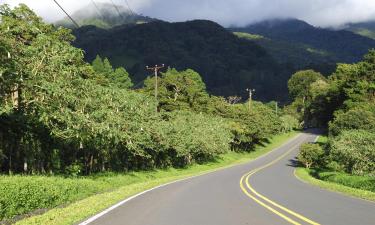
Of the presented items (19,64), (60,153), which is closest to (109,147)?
(60,153)

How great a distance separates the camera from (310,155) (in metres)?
71.1

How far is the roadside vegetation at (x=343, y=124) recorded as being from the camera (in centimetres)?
4434

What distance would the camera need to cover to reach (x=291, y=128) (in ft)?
460

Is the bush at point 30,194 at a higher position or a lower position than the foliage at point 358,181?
higher

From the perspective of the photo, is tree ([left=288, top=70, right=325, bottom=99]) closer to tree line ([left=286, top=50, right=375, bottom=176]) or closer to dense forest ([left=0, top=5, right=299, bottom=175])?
tree line ([left=286, top=50, right=375, bottom=176])

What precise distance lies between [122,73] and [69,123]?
4421 inches

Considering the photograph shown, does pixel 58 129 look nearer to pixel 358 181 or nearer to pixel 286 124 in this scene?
pixel 358 181

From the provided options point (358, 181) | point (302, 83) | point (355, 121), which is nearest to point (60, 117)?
point (358, 181)

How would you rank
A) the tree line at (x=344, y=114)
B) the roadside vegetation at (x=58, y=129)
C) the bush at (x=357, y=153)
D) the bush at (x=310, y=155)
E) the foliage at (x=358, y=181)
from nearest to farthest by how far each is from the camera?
the roadside vegetation at (x=58, y=129), the foliage at (x=358, y=181), the bush at (x=357, y=153), the tree line at (x=344, y=114), the bush at (x=310, y=155)

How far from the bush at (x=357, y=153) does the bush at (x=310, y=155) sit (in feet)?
62.6

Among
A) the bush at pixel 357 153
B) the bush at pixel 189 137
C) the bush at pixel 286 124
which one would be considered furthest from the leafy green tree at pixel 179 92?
the bush at pixel 286 124

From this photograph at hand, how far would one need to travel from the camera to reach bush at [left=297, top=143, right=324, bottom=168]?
71219 millimetres

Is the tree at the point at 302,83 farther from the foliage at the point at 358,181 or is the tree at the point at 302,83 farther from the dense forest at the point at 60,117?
the foliage at the point at 358,181

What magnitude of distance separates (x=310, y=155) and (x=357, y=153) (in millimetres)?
25827
